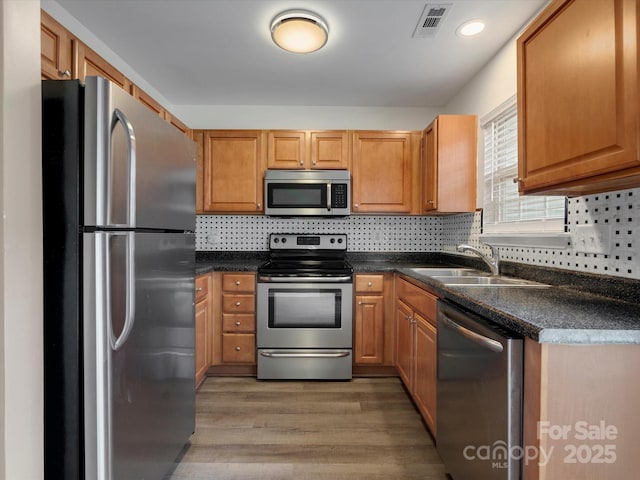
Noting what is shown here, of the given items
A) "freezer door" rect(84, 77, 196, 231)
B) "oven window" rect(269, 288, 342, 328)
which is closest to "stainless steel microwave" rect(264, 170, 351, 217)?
"oven window" rect(269, 288, 342, 328)

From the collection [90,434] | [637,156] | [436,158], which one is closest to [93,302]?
[90,434]

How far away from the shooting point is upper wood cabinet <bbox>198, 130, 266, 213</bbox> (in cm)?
299

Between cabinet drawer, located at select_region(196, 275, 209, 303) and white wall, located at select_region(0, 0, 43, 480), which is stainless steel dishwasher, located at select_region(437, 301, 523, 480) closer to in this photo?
white wall, located at select_region(0, 0, 43, 480)

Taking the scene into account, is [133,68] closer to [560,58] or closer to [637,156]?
[560,58]

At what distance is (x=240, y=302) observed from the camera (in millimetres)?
2748

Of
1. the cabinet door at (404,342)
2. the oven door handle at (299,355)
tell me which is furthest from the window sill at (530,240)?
the oven door handle at (299,355)

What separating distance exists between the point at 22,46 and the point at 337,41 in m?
1.69

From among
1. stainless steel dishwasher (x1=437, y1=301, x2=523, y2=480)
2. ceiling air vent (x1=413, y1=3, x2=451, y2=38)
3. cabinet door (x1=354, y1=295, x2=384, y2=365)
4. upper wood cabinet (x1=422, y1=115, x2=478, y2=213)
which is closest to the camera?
stainless steel dishwasher (x1=437, y1=301, x2=523, y2=480)

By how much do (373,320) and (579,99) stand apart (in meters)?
2.03

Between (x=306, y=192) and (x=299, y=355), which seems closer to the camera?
(x=299, y=355)

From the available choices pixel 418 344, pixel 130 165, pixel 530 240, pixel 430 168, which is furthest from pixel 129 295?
pixel 430 168

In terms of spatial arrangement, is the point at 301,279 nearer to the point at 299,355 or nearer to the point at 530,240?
the point at 299,355

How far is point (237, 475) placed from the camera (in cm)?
163

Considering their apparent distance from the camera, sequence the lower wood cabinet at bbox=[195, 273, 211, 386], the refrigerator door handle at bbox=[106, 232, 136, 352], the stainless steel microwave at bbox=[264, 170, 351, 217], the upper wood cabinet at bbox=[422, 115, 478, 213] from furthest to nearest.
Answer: the stainless steel microwave at bbox=[264, 170, 351, 217]
the upper wood cabinet at bbox=[422, 115, 478, 213]
the lower wood cabinet at bbox=[195, 273, 211, 386]
the refrigerator door handle at bbox=[106, 232, 136, 352]
